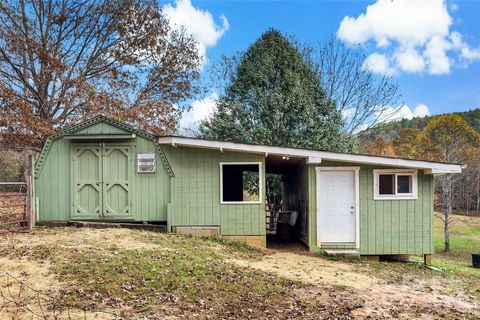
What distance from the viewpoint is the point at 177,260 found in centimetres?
653

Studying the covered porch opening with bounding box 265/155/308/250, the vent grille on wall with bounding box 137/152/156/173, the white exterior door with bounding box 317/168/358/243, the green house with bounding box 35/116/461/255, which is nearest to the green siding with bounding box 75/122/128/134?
the green house with bounding box 35/116/461/255

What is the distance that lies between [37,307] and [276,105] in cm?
1341

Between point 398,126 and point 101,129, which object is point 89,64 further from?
point 398,126

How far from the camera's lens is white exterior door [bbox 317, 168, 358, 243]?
923 centimetres

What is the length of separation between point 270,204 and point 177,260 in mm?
11428

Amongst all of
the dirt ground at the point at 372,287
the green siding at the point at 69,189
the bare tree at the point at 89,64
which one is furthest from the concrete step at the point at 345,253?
the bare tree at the point at 89,64

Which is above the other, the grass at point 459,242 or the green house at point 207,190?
the green house at point 207,190

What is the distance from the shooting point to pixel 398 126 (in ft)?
106

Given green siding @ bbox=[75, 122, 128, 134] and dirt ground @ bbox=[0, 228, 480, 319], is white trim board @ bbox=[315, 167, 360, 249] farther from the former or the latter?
green siding @ bbox=[75, 122, 128, 134]

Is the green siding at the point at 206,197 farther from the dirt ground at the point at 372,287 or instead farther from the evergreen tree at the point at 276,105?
the evergreen tree at the point at 276,105

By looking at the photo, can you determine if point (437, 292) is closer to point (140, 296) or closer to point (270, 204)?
point (140, 296)

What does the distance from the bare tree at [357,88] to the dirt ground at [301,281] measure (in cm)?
1396

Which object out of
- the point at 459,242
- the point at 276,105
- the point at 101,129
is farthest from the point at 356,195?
the point at 459,242

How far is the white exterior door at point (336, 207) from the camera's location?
923cm
